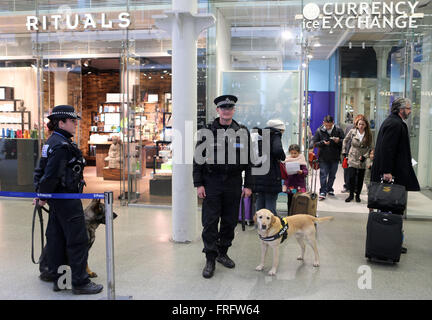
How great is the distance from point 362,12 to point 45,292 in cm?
549

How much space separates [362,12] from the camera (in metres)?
6.47

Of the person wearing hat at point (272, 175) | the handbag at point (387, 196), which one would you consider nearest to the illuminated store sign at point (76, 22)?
the person wearing hat at point (272, 175)

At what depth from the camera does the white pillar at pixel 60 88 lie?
860 cm

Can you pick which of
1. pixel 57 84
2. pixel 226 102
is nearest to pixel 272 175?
pixel 226 102

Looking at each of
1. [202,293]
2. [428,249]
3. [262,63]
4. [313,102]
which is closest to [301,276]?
[202,293]

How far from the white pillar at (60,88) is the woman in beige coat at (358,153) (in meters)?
5.50

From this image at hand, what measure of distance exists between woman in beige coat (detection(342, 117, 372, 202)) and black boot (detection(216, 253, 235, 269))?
3.82m

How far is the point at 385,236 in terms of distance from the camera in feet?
14.1

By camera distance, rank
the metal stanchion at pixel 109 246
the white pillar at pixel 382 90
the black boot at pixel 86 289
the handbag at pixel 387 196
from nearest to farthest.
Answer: the metal stanchion at pixel 109 246 < the black boot at pixel 86 289 < the handbag at pixel 387 196 < the white pillar at pixel 382 90

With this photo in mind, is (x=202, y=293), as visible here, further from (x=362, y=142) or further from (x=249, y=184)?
(x=362, y=142)

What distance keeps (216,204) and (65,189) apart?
1.32m

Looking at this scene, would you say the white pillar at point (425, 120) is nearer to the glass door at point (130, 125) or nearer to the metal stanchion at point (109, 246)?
the glass door at point (130, 125)

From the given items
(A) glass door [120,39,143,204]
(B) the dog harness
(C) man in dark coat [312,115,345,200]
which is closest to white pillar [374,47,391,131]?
(C) man in dark coat [312,115,345,200]

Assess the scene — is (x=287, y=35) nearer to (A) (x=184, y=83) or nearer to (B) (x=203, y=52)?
(B) (x=203, y=52)
